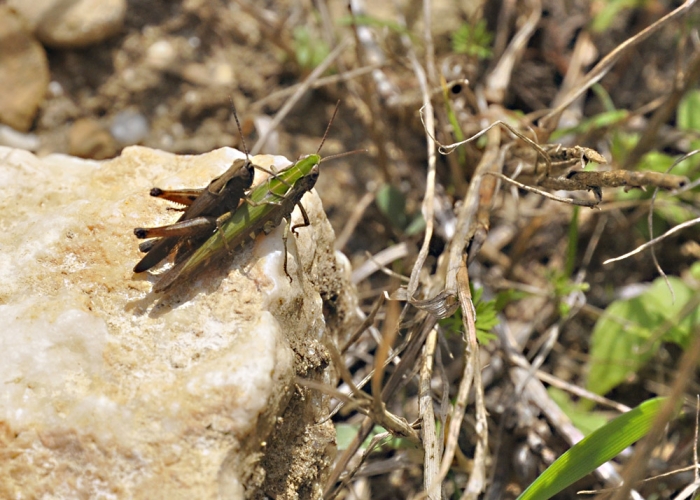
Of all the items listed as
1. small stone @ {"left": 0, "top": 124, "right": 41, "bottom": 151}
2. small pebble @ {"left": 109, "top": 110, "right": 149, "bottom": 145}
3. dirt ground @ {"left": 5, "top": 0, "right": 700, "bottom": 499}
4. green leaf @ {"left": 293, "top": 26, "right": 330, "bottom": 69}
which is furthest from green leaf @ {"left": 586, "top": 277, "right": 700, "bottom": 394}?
small stone @ {"left": 0, "top": 124, "right": 41, "bottom": 151}

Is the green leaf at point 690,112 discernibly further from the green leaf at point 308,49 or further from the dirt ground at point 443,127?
the green leaf at point 308,49

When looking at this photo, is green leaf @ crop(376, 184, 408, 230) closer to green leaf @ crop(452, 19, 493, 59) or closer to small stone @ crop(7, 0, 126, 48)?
green leaf @ crop(452, 19, 493, 59)

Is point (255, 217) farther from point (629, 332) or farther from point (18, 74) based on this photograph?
point (18, 74)

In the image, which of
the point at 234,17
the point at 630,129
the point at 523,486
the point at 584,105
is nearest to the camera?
the point at 523,486

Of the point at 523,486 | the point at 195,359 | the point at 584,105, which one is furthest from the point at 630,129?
the point at 195,359

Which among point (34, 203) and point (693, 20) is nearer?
point (34, 203)

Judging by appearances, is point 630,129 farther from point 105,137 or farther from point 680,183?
point 105,137

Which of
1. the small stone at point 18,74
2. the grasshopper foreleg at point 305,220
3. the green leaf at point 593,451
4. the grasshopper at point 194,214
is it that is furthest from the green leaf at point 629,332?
the small stone at point 18,74
